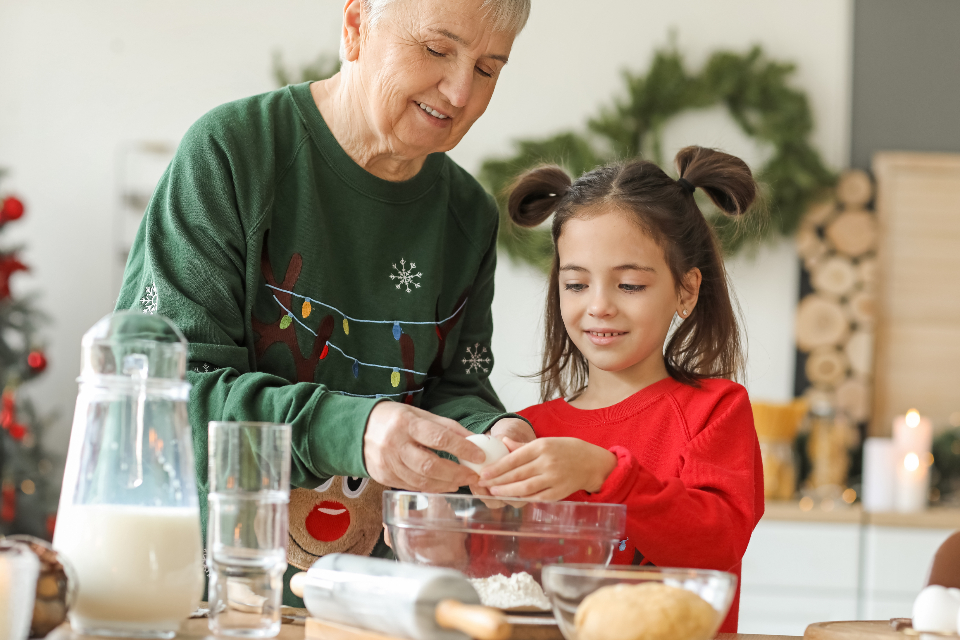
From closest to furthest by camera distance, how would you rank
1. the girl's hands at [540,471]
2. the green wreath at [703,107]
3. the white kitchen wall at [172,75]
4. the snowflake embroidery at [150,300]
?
the girl's hands at [540,471] < the snowflake embroidery at [150,300] < the green wreath at [703,107] < the white kitchen wall at [172,75]

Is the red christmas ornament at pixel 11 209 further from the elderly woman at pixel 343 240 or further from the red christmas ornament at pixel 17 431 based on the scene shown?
the elderly woman at pixel 343 240

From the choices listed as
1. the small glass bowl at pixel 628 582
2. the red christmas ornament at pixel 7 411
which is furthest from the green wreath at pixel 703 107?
the small glass bowl at pixel 628 582

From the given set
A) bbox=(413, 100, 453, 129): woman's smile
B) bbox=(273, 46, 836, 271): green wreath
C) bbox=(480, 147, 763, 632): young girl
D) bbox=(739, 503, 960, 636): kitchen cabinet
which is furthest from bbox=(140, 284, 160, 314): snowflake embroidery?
bbox=(273, 46, 836, 271): green wreath

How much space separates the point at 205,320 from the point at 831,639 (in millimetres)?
695

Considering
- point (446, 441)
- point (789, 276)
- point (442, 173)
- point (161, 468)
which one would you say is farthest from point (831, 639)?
point (789, 276)

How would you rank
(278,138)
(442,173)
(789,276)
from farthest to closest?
Result: (789,276)
(442,173)
(278,138)

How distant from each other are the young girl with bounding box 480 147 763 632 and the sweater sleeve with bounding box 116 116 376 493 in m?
0.33

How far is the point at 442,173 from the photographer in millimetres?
1400

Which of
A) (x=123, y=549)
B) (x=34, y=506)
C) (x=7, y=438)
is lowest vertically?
(x=34, y=506)

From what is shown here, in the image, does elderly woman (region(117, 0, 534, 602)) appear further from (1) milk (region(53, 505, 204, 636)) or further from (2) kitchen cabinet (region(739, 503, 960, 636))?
(2) kitchen cabinet (region(739, 503, 960, 636))

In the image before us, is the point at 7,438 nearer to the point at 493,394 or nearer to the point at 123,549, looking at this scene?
the point at 493,394

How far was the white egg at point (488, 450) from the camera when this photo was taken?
36.4 inches

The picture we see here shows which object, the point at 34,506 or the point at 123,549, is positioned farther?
the point at 34,506

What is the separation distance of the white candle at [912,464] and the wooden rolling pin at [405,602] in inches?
112
